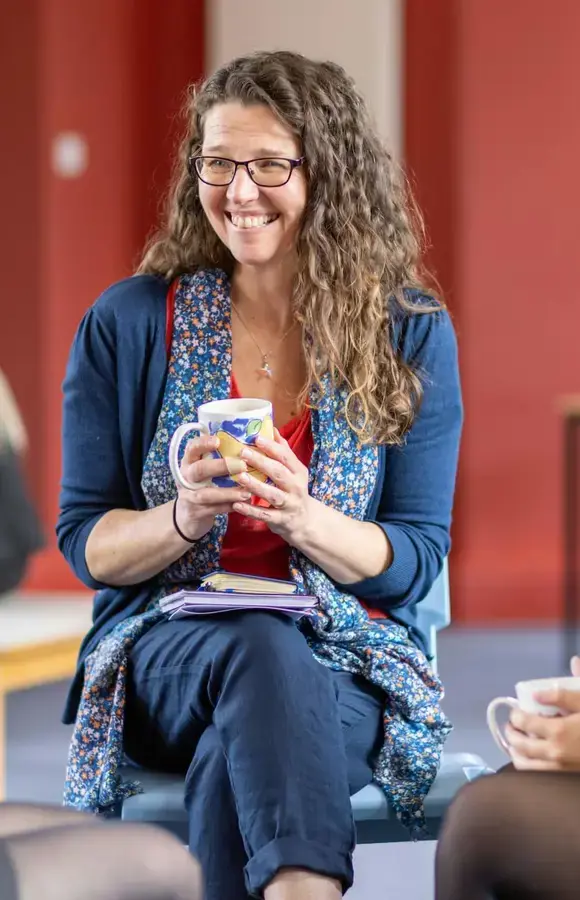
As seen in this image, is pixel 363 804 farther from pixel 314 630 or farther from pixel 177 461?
pixel 177 461

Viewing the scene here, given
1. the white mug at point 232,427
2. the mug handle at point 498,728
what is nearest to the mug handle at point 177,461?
the white mug at point 232,427

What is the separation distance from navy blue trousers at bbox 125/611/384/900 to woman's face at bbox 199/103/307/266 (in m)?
0.55

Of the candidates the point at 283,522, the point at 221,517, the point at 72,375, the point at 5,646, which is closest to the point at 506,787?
the point at 283,522

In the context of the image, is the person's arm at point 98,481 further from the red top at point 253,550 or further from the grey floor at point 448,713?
the grey floor at point 448,713

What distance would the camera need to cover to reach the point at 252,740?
1.61 metres

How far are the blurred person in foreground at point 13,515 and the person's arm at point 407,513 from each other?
0.33 metres

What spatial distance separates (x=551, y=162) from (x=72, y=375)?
343 centimetres

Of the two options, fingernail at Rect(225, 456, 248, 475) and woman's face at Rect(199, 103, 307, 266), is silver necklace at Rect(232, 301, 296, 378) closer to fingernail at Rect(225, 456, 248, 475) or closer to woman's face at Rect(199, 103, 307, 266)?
woman's face at Rect(199, 103, 307, 266)

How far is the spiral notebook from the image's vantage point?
69.2 inches

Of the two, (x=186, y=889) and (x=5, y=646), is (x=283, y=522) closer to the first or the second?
(x=186, y=889)

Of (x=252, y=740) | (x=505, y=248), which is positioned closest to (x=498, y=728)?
(x=252, y=740)

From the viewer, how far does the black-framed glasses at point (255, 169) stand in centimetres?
196

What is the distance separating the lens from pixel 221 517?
1929 mm

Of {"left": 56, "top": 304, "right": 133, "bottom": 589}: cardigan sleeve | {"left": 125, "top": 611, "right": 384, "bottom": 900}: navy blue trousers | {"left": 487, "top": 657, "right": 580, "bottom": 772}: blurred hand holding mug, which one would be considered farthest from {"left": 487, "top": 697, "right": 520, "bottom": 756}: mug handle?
{"left": 56, "top": 304, "right": 133, "bottom": 589}: cardigan sleeve
